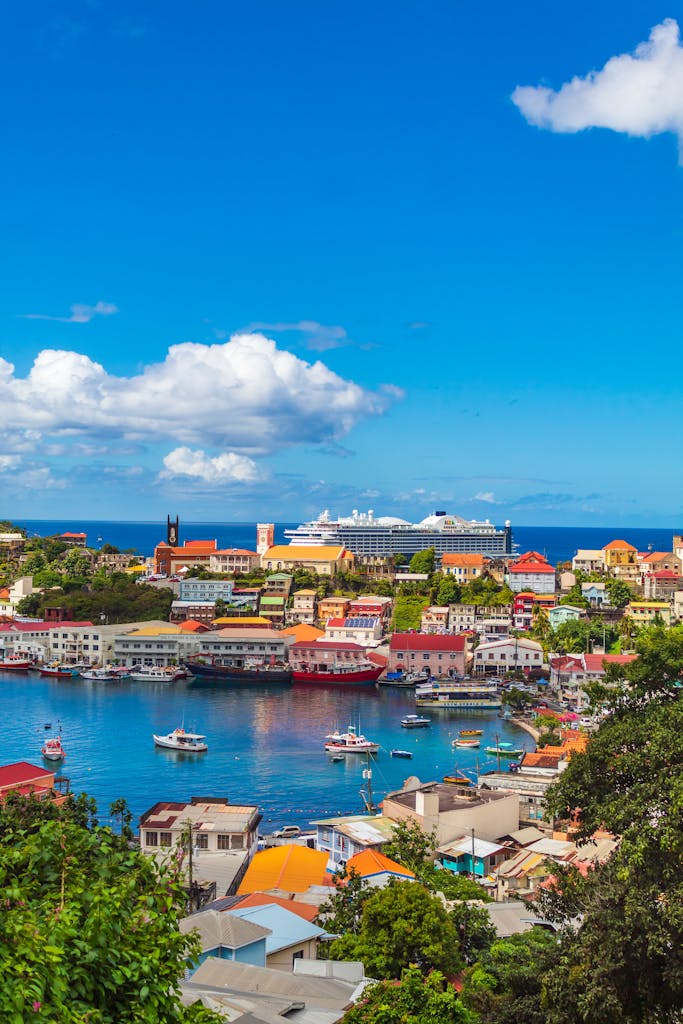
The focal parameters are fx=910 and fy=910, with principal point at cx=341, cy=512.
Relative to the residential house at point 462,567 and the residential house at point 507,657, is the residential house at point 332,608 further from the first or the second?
the residential house at point 462,567

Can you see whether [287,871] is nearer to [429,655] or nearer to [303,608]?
[429,655]

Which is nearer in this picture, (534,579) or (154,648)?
(154,648)

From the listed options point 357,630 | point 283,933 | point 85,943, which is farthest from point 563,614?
point 85,943

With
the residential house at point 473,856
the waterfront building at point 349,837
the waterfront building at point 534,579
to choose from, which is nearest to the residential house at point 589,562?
the waterfront building at point 534,579

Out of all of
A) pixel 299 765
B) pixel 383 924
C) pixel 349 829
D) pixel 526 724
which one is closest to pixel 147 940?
pixel 383 924

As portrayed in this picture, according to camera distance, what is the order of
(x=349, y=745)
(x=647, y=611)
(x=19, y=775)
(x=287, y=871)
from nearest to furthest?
(x=287, y=871) < (x=19, y=775) < (x=349, y=745) < (x=647, y=611)

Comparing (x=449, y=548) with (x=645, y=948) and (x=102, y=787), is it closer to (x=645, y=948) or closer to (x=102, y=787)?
(x=102, y=787)

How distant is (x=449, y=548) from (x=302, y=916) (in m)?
43.0

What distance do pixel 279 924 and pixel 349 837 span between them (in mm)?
3817

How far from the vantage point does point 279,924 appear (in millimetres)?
6863

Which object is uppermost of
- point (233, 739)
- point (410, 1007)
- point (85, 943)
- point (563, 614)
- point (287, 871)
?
point (85, 943)

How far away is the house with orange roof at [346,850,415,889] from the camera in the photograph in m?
8.48

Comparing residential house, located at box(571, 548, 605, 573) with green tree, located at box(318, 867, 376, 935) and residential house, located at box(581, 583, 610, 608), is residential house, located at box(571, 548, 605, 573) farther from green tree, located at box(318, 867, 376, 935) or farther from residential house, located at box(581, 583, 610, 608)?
green tree, located at box(318, 867, 376, 935)

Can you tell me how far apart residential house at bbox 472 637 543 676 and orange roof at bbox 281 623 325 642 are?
5.41 m
